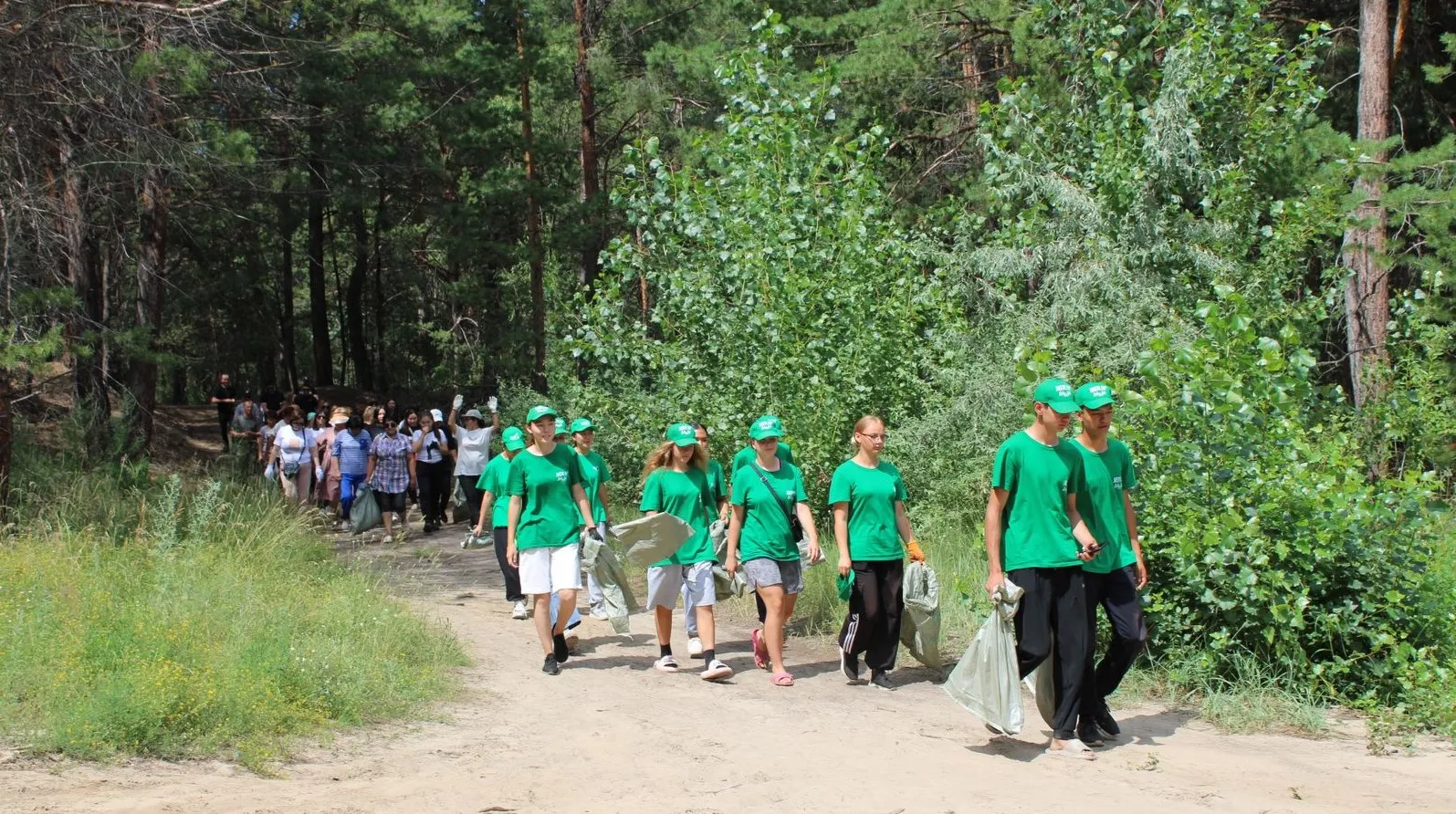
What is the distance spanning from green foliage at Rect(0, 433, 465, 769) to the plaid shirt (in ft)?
14.2

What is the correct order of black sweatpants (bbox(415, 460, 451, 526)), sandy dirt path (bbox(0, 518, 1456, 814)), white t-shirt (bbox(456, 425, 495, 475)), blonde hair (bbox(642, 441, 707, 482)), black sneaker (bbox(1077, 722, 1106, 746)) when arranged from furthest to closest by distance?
black sweatpants (bbox(415, 460, 451, 526)) → white t-shirt (bbox(456, 425, 495, 475)) → blonde hair (bbox(642, 441, 707, 482)) → black sneaker (bbox(1077, 722, 1106, 746)) → sandy dirt path (bbox(0, 518, 1456, 814))

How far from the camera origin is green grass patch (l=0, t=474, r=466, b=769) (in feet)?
19.6

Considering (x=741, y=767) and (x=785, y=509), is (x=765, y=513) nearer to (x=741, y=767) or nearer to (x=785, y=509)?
(x=785, y=509)

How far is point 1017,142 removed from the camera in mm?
13859

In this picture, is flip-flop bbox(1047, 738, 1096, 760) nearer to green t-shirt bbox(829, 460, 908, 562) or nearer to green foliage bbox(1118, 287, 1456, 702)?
green foliage bbox(1118, 287, 1456, 702)

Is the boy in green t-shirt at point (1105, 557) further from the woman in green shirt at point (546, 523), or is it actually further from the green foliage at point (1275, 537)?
the woman in green shirt at point (546, 523)

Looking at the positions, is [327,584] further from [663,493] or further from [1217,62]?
[1217,62]

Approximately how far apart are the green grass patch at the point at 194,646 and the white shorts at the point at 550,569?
762 millimetres

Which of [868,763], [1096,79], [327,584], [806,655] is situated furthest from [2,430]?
[1096,79]

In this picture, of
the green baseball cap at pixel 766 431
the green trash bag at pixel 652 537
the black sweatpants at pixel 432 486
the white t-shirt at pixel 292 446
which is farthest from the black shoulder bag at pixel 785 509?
the white t-shirt at pixel 292 446

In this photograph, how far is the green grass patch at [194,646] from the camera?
5.97 m

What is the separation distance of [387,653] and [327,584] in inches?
75.0

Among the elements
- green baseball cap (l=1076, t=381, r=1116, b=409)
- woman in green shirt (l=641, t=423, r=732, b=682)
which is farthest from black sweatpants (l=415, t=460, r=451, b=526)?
green baseball cap (l=1076, t=381, r=1116, b=409)

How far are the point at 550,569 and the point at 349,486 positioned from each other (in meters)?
8.05
